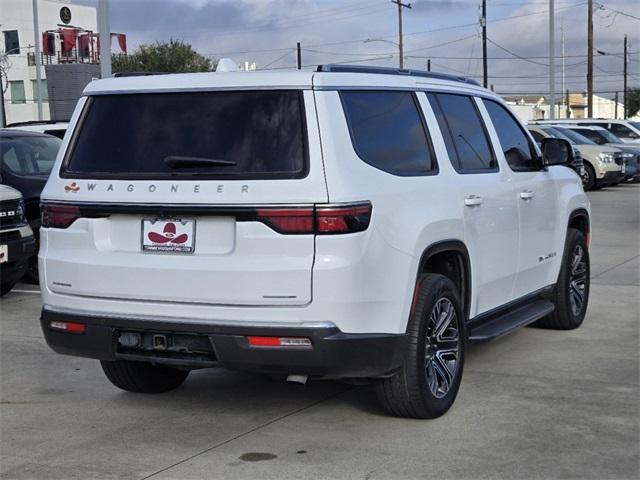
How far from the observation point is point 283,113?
496cm

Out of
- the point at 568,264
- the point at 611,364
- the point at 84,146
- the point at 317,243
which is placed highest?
the point at 84,146

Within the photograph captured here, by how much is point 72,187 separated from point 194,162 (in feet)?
2.59

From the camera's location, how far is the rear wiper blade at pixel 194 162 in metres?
4.97

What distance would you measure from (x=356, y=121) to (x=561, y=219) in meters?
3.01

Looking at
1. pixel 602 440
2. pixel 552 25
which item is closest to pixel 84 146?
pixel 602 440

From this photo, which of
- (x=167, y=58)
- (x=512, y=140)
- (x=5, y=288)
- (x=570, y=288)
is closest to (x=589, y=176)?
(x=570, y=288)

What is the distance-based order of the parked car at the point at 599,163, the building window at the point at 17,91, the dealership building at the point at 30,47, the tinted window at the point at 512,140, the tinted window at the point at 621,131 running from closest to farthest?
the tinted window at the point at 512,140 → the parked car at the point at 599,163 → the tinted window at the point at 621,131 → the dealership building at the point at 30,47 → the building window at the point at 17,91

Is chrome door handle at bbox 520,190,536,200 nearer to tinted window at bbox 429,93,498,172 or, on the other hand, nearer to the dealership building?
tinted window at bbox 429,93,498,172

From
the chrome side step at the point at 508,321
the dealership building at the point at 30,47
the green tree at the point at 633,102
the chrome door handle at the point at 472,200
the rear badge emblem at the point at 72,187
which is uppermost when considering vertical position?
the dealership building at the point at 30,47

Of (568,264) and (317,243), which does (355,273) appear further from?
(568,264)

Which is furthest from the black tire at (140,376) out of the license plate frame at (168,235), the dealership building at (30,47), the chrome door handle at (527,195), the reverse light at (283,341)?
the dealership building at (30,47)

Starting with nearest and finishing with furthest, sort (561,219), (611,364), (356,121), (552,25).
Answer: (356,121) < (611,364) < (561,219) < (552,25)

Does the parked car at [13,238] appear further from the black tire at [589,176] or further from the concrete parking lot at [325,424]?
the black tire at [589,176]

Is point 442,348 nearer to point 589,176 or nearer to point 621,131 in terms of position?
point 589,176
